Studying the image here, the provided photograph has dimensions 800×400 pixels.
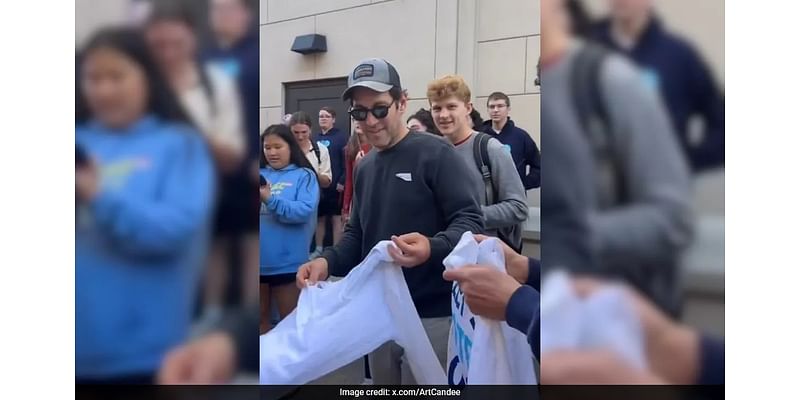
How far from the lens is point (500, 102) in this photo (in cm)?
266

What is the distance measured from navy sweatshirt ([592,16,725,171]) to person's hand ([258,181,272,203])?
1.69m

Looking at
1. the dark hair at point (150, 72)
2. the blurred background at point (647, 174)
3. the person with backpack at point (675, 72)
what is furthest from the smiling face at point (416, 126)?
the dark hair at point (150, 72)

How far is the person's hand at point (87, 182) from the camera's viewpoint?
2830 millimetres

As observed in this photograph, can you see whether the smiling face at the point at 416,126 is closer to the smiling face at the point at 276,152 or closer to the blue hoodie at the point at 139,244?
the smiling face at the point at 276,152

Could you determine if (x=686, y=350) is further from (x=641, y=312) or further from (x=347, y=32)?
(x=347, y=32)

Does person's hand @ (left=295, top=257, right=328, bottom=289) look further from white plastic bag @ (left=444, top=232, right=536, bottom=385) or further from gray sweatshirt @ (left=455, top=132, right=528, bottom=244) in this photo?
gray sweatshirt @ (left=455, top=132, right=528, bottom=244)

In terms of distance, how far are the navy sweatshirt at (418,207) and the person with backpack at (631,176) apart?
0.55m

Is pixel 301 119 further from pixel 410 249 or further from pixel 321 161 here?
pixel 410 249

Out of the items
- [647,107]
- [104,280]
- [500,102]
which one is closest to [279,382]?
[104,280]

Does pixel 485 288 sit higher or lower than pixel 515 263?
lower

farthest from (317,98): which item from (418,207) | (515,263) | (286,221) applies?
(515,263)

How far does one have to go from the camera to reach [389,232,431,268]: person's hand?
271cm

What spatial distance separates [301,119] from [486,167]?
886 mm

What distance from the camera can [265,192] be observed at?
280cm
